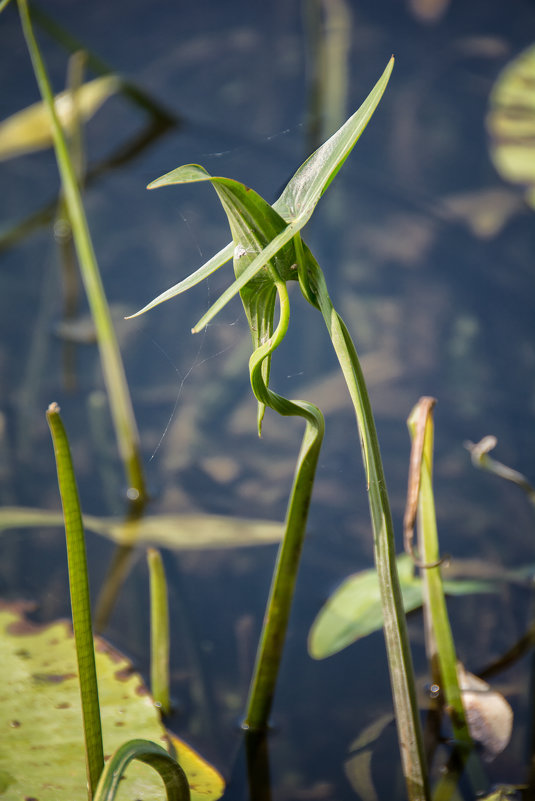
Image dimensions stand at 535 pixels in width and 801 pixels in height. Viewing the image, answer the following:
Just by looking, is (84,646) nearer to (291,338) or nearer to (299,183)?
(299,183)

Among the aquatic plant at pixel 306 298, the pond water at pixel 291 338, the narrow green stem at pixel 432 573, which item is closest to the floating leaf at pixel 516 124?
the pond water at pixel 291 338

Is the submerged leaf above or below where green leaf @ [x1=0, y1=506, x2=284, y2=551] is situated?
below

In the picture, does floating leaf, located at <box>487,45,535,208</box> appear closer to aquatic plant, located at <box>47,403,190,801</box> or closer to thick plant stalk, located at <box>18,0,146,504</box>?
thick plant stalk, located at <box>18,0,146,504</box>

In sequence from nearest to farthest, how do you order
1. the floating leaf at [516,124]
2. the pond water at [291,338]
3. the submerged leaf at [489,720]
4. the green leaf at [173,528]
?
the submerged leaf at [489,720]
the pond water at [291,338]
the green leaf at [173,528]
the floating leaf at [516,124]

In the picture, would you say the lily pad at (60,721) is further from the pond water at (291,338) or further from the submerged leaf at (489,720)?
the submerged leaf at (489,720)

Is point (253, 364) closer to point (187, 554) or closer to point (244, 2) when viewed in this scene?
point (187, 554)

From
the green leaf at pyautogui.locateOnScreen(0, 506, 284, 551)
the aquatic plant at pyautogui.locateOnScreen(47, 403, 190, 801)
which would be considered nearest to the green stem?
the aquatic plant at pyautogui.locateOnScreen(47, 403, 190, 801)
